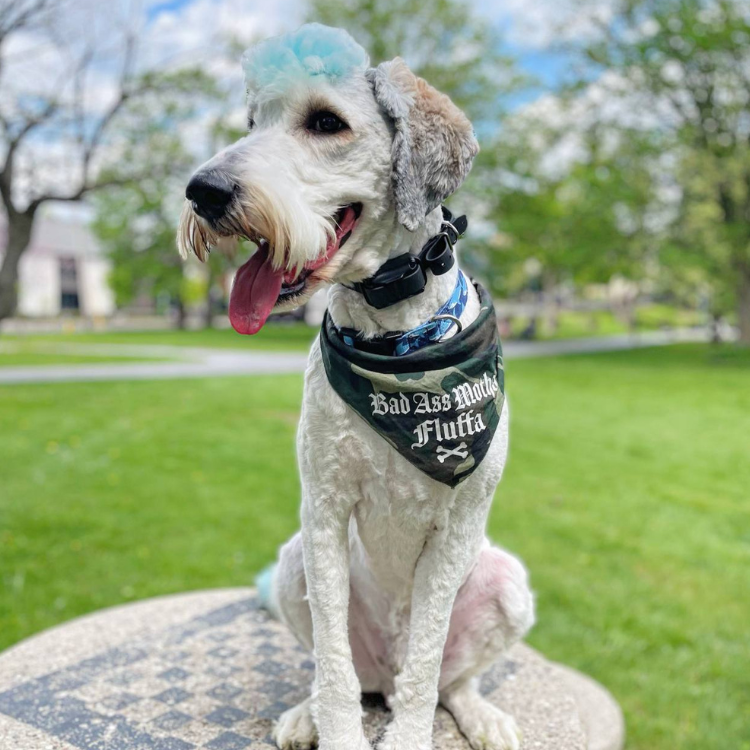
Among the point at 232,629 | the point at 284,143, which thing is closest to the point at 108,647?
the point at 232,629

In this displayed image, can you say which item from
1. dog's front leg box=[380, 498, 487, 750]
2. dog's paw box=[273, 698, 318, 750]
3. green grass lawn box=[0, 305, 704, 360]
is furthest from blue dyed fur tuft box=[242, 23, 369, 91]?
green grass lawn box=[0, 305, 704, 360]

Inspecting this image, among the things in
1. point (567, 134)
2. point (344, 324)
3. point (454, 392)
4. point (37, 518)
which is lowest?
point (37, 518)

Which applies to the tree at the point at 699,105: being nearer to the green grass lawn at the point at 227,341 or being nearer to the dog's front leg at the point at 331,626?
the green grass lawn at the point at 227,341

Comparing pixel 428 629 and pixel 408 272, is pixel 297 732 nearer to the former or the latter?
pixel 428 629

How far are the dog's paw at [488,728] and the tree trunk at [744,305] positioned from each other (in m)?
23.2

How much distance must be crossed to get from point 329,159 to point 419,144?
26cm

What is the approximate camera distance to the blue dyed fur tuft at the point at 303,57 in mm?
2180

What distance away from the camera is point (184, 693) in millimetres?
3309

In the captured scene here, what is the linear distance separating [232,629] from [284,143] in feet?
8.95

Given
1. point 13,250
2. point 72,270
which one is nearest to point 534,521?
point 13,250

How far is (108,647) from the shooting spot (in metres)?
3.79

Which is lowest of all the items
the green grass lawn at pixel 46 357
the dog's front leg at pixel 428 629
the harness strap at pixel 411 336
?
the green grass lawn at pixel 46 357

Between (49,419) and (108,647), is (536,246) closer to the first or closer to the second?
(49,419)

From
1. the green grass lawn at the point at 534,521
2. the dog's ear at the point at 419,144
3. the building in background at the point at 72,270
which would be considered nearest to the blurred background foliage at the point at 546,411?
the green grass lawn at the point at 534,521
